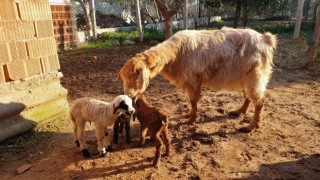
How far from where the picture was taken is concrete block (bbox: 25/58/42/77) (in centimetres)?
423

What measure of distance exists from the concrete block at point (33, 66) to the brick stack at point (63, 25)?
8128mm

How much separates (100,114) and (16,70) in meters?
1.72

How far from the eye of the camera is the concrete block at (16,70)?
397 centimetres

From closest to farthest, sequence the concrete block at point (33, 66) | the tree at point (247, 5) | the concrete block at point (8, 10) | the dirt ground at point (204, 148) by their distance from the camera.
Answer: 1. the dirt ground at point (204, 148)
2. the concrete block at point (8, 10)
3. the concrete block at point (33, 66)
4. the tree at point (247, 5)

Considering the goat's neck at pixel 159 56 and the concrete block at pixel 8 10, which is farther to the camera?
the goat's neck at pixel 159 56

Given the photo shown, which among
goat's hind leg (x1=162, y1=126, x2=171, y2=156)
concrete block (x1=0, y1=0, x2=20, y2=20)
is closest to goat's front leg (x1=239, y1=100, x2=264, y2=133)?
goat's hind leg (x1=162, y1=126, x2=171, y2=156)

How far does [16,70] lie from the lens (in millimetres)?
4055

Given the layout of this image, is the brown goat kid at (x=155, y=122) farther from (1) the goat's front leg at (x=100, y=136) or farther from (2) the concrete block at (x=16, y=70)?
(2) the concrete block at (x=16, y=70)

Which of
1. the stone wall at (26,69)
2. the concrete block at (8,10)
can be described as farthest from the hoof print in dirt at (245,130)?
the concrete block at (8,10)

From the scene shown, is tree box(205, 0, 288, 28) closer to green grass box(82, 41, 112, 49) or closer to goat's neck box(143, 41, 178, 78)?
green grass box(82, 41, 112, 49)

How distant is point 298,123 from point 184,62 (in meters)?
2.24

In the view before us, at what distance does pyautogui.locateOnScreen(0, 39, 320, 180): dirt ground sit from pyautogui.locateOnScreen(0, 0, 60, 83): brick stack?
0.99 metres

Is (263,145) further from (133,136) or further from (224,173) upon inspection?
(133,136)

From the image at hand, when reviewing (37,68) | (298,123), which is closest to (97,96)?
(37,68)
